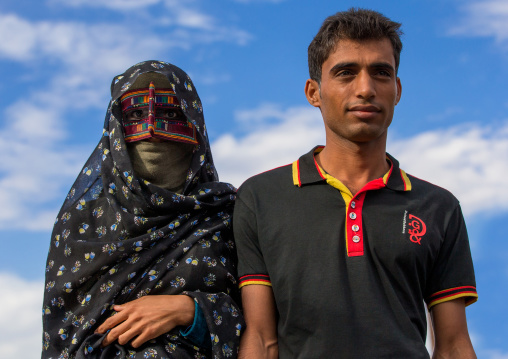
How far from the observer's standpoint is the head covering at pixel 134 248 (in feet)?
11.5

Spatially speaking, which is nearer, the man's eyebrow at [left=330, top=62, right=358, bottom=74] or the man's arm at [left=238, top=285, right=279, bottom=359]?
the man's arm at [left=238, top=285, right=279, bottom=359]

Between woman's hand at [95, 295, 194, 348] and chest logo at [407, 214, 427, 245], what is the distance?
1.25 m

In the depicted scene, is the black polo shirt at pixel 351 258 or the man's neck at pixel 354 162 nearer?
the black polo shirt at pixel 351 258

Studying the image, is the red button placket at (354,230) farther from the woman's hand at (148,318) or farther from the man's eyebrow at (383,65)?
the woman's hand at (148,318)

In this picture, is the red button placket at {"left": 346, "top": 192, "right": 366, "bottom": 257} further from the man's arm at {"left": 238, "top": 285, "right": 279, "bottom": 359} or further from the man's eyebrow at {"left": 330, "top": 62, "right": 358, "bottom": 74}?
the man's eyebrow at {"left": 330, "top": 62, "right": 358, "bottom": 74}

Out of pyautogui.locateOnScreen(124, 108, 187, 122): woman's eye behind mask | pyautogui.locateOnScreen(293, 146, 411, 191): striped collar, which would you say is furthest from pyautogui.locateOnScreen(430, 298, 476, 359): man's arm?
pyautogui.locateOnScreen(124, 108, 187, 122): woman's eye behind mask

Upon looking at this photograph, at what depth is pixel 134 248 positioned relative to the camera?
3.62m

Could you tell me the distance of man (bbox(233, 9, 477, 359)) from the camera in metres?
3.23

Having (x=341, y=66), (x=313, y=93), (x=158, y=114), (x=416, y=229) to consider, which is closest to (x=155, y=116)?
(x=158, y=114)

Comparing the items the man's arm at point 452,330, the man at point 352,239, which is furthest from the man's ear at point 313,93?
the man's arm at point 452,330

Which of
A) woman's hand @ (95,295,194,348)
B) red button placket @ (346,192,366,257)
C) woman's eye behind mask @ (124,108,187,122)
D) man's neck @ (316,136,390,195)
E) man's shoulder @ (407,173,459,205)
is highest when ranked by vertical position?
woman's eye behind mask @ (124,108,187,122)

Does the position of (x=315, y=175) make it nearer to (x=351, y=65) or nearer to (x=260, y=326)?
(x=351, y=65)

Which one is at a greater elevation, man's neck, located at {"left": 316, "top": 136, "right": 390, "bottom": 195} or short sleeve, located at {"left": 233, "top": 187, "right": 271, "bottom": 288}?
man's neck, located at {"left": 316, "top": 136, "right": 390, "bottom": 195}

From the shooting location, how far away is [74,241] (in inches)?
148
